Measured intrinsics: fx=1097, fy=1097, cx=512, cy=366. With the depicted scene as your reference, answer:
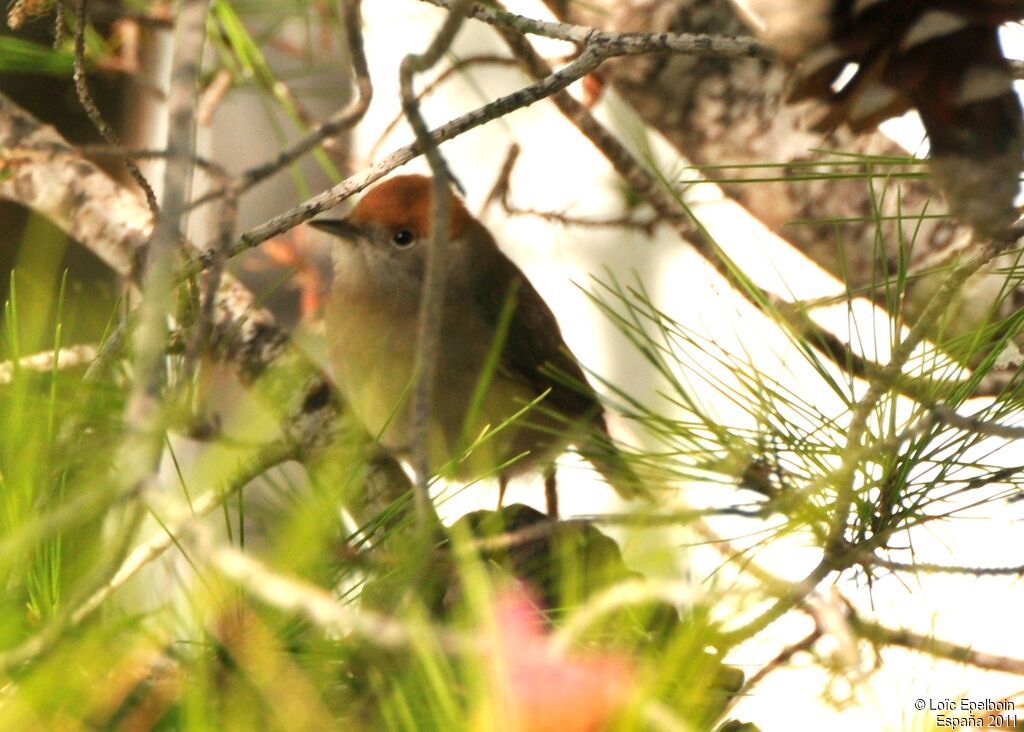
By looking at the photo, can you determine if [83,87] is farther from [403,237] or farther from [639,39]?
[403,237]

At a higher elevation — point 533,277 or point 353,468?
point 533,277

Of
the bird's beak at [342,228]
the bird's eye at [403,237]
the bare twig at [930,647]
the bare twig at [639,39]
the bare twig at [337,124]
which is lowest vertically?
the bare twig at [930,647]

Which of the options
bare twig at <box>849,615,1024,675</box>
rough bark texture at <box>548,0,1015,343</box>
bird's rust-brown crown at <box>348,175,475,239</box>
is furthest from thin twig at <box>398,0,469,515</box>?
bird's rust-brown crown at <box>348,175,475,239</box>

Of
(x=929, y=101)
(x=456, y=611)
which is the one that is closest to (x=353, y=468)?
(x=456, y=611)

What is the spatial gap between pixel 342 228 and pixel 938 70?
1511 mm

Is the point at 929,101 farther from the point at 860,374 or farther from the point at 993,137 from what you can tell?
the point at 860,374

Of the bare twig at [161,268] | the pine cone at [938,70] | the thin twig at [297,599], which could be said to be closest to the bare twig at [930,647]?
the pine cone at [938,70]

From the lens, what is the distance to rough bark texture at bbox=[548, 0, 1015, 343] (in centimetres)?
152

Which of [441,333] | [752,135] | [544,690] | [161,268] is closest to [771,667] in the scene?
[544,690]

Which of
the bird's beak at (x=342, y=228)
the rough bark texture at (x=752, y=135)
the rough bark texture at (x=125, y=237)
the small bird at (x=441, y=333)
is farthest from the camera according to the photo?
the bird's beak at (x=342, y=228)

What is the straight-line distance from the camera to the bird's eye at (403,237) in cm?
210

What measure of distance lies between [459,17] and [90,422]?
58 centimetres

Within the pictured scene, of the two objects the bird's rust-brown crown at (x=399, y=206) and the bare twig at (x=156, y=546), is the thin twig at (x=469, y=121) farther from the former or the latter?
the bird's rust-brown crown at (x=399, y=206)

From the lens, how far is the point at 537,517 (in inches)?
45.4
